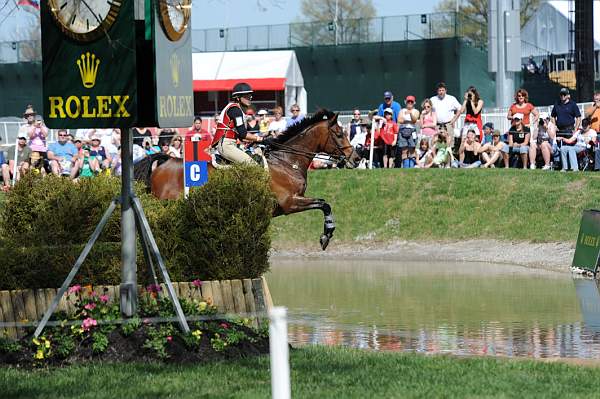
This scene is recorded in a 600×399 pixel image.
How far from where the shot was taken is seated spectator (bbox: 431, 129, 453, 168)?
98.2 feet

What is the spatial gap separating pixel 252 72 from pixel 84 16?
38174 mm

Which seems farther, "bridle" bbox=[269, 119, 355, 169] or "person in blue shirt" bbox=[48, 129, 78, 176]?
"person in blue shirt" bbox=[48, 129, 78, 176]

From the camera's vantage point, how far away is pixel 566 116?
2855cm

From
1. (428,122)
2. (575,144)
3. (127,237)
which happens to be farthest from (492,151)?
(127,237)

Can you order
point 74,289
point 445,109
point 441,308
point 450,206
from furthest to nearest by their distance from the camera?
point 445,109 → point 450,206 → point 441,308 → point 74,289

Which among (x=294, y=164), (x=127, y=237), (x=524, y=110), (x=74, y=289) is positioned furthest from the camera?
(x=524, y=110)

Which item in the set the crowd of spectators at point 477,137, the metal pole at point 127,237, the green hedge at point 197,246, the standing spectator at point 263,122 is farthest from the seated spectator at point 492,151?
the metal pole at point 127,237

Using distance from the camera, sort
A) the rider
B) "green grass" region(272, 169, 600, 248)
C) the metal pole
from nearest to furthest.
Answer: the metal pole → the rider → "green grass" region(272, 169, 600, 248)

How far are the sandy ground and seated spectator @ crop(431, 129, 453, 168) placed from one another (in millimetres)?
4953

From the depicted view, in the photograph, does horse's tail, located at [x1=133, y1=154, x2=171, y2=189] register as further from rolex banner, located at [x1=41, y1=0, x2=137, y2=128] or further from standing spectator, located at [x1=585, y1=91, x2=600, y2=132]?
standing spectator, located at [x1=585, y1=91, x2=600, y2=132]

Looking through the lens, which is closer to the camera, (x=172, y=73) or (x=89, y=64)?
(x=89, y=64)

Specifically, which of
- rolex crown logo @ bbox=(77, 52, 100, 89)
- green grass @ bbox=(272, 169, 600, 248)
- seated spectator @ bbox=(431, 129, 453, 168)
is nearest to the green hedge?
rolex crown logo @ bbox=(77, 52, 100, 89)

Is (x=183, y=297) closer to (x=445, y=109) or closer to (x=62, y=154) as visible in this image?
(x=445, y=109)

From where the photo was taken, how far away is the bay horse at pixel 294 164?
2073cm
